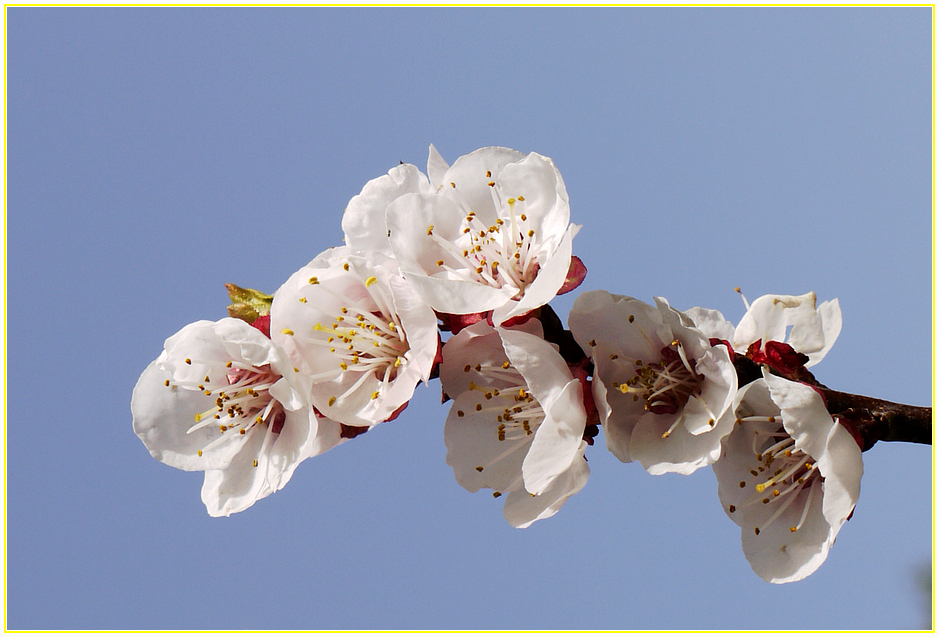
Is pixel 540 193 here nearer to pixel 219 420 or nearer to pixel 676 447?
pixel 676 447

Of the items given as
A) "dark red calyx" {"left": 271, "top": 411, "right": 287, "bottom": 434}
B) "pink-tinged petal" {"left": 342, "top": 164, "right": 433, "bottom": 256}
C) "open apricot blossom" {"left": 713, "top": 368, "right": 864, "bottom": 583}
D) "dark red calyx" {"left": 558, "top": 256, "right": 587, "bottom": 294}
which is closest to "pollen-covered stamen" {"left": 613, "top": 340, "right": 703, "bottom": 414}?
"open apricot blossom" {"left": 713, "top": 368, "right": 864, "bottom": 583}

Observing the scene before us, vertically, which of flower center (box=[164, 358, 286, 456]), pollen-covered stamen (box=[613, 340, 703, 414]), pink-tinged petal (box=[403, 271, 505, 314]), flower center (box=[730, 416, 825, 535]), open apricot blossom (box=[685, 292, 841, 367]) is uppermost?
pink-tinged petal (box=[403, 271, 505, 314])

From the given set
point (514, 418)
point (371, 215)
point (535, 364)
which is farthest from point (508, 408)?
point (371, 215)

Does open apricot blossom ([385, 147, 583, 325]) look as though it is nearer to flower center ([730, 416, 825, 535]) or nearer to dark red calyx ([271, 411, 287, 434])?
dark red calyx ([271, 411, 287, 434])

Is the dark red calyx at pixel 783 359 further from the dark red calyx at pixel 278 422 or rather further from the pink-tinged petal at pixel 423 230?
the dark red calyx at pixel 278 422

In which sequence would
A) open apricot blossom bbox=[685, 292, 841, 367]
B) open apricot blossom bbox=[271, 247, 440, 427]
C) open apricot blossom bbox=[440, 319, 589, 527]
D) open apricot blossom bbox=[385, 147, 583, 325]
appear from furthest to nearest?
open apricot blossom bbox=[685, 292, 841, 367]
open apricot blossom bbox=[385, 147, 583, 325]
open apricot blossom bbox=[271, 247, 440, 427]
open apricot blossom bbox=[440, 319, 589, 527]

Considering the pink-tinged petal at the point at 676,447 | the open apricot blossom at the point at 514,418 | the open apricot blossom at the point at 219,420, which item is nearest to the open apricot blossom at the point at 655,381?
the pink-tinged petal at the point at 676,447
